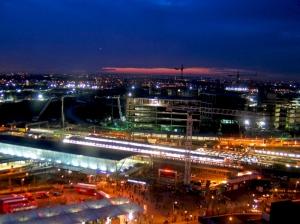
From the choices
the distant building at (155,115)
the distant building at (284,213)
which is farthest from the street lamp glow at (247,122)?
the distant building at (284,213)

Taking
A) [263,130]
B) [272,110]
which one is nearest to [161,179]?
[263,130]

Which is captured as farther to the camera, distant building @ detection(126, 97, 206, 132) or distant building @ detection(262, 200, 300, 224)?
distant building @ detection(126, 97, 206, 132)

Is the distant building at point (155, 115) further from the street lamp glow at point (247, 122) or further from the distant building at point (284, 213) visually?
the distant building at point (284, 213)

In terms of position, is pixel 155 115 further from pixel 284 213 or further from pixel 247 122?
pixel 284 213

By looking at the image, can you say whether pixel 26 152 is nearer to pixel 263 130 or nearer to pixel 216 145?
pixel 216 145

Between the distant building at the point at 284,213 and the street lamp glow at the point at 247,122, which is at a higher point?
the distant building at the point at 284,213

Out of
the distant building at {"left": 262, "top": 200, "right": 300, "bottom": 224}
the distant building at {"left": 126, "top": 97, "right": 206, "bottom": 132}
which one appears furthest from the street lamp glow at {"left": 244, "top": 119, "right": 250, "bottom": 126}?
the distant building at {"left": 262, "top": 200, "right": 300, "bottom": 224}

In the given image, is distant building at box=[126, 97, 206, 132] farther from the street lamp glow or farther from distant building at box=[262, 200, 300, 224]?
distant building at box=[262, 200, 300, 224]

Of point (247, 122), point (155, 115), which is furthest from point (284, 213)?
point (247, 122)

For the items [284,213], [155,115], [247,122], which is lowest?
[247,122]

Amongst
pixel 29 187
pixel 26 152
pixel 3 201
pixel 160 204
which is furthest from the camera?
pixel 26 152

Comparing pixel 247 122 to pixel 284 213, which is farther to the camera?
pixel 247 122
